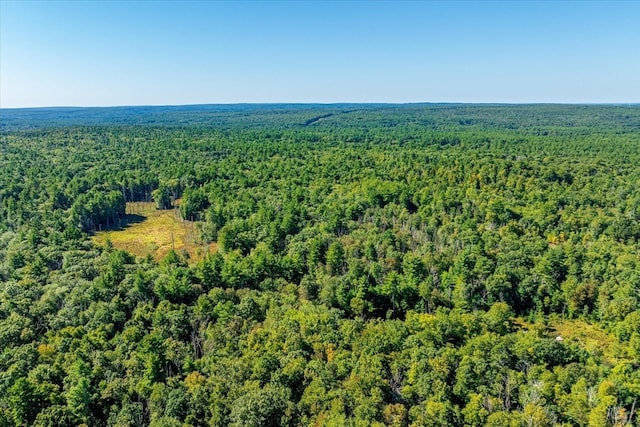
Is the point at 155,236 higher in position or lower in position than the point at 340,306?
higher

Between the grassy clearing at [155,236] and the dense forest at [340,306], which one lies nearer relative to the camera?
the dense forest at [340,306]

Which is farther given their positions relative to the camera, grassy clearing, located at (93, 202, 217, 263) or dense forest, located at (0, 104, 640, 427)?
grassy clearing, located at (93, 202, 217, 263)

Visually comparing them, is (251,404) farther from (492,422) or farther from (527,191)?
(527,191)

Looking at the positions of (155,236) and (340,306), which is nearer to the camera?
(340,306)
